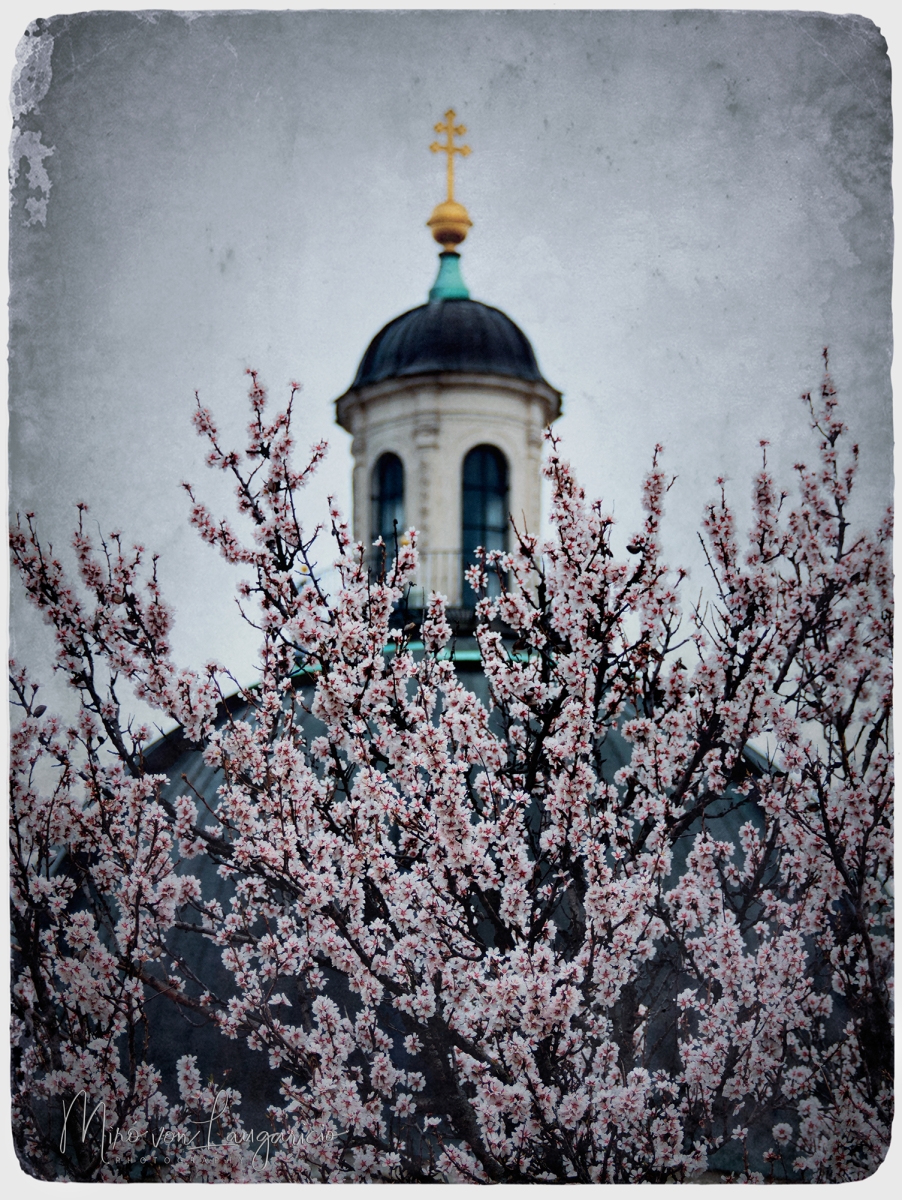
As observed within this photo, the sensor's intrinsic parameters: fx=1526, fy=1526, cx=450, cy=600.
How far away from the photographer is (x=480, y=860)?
5586 millimetres

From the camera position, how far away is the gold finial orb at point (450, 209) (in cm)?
608

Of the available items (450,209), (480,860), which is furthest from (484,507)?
(480,860)

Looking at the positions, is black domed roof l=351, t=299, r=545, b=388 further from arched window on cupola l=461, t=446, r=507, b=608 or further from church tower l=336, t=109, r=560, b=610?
arched window on cupola l=461, t=446, r=507, b=608

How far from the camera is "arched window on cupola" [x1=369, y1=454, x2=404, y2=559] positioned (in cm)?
603

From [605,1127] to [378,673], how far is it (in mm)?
1926

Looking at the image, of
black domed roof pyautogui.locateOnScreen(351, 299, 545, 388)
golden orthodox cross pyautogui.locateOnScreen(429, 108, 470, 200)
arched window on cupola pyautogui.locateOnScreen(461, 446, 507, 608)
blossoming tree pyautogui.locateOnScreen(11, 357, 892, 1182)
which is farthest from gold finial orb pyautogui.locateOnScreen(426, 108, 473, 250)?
blossoming tree pyautogui.locateOnScreen(11, 357, 892, 1182)

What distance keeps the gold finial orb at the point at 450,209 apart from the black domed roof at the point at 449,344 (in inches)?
10.1

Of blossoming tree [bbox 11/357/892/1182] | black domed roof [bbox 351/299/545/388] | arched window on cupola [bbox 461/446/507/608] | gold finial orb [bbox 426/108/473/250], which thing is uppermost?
gold finial orb [bbox 426/108/473/250]

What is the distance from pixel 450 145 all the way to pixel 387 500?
1449mm

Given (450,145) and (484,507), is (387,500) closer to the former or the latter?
(484,507)

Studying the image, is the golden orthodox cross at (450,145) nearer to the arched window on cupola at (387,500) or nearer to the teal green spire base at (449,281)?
the teal green spire base at (449,281)

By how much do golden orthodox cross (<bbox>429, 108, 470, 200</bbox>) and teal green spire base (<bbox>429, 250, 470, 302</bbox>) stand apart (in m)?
0.26

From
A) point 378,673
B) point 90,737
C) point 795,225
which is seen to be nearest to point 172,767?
point 90,737

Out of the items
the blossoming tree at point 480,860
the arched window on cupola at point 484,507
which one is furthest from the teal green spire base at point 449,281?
the blossoming tree at point 480,860
